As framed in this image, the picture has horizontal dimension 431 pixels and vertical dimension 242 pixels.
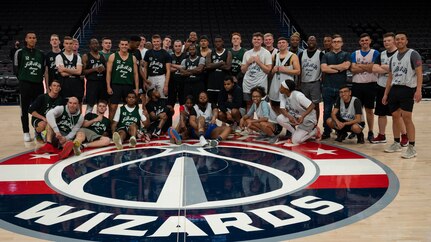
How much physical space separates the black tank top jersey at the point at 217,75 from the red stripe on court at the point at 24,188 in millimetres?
3248

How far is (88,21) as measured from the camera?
17.3 meters

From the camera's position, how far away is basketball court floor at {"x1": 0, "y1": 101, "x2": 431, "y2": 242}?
10.8 ft

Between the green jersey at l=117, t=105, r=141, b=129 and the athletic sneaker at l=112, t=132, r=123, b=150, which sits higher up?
the green jersey at l=117, t=105, r=141, b=129

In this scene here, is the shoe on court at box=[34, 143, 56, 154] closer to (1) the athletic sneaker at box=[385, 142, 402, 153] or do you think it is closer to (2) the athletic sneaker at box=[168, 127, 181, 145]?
(2) the athletic sneaker at box=[168, 127, 181, 145]

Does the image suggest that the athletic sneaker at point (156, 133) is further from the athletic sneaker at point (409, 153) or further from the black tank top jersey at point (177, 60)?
the athletic sneaker at point (409, 153)

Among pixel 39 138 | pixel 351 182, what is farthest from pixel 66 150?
pixel 351 182

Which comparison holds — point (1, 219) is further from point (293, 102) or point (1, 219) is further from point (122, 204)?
point (293, 102)

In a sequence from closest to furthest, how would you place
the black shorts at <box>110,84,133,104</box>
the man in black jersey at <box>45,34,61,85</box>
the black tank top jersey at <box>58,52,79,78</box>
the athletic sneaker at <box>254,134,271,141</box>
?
the black tank top jersey at <box>58,52,79,78</box> < the man in black jersey at <box>45,34,61,85</box> < the black shorts at <box>110,84,133,104</box> < the athletic sneaker at <box>254,134,271,141</box>

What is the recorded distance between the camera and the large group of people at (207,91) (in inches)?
241

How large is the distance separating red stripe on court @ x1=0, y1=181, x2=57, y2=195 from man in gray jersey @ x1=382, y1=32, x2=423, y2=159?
412 centimetres

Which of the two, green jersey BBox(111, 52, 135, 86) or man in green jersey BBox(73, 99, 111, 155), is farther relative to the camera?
green jersey BBox(111, 52, 135, 86)

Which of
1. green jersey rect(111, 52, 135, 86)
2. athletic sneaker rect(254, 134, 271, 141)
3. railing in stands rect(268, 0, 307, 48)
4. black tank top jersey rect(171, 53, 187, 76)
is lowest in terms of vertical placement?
athletic sneaker rect(254, 134, 271, 141)

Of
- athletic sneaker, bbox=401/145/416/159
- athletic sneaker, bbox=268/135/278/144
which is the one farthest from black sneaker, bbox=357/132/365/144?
athletic sneaker, bbox=268/135/278/144

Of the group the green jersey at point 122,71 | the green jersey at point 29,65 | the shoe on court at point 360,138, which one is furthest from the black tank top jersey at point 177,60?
the shoe on court at point 360,138
